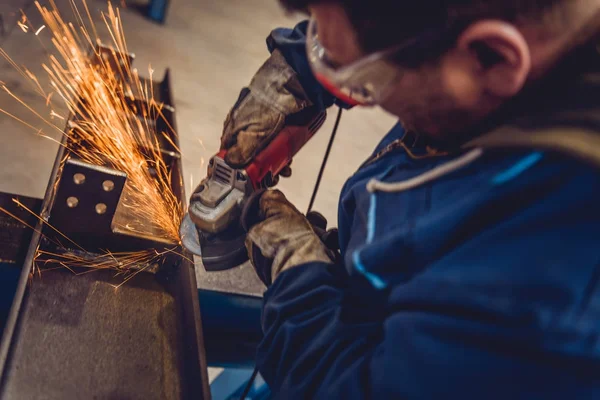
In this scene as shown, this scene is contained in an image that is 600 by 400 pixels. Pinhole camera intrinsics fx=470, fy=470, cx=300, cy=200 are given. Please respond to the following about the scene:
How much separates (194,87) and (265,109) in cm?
224

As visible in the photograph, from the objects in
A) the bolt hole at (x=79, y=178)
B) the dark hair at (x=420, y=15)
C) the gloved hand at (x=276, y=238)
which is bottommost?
the bolt hole at (x=79, y=178)

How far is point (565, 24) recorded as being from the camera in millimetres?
611

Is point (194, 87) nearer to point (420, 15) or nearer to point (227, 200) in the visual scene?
point (227, 200)

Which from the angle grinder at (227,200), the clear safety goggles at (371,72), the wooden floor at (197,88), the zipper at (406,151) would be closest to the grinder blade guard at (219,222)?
the angle grinder at (227,200)

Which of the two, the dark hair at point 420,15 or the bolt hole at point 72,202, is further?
the bolt hole at point 72,202

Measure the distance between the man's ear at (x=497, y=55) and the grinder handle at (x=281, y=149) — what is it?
94 centimetres

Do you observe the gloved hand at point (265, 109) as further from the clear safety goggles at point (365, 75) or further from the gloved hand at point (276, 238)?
the clear safety goggles at point (365, 75)

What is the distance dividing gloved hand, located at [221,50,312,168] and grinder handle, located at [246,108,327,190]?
28mm

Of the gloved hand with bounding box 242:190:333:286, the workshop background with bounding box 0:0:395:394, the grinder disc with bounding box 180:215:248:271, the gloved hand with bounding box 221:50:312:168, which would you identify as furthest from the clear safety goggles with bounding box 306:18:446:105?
the workshop background with bounding box 0:0:395:394

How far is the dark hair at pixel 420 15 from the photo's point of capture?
61 centimetres

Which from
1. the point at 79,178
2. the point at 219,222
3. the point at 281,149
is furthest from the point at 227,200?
the point at 79,178

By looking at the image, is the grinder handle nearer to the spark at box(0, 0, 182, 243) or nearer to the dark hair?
the spark at box(0, 0, 182, 243)

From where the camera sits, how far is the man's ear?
0.61m

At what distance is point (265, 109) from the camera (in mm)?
1530
